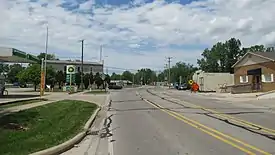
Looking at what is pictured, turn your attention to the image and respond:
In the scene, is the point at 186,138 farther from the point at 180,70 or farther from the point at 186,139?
the point at 180,70

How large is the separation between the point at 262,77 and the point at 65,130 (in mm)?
38194

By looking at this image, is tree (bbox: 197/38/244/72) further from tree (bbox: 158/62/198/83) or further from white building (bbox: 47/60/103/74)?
white building (bbox: 47/60/103/74)

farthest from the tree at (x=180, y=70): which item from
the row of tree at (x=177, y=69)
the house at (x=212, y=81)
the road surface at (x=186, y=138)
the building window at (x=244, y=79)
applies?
the road surface at (x=186, y=138)

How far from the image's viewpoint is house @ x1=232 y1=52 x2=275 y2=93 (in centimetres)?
4362

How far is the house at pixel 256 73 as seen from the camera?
43.6 metres

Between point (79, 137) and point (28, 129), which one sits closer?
point (79, 137)

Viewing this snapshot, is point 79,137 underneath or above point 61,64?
underneath

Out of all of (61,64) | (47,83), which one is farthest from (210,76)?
(61,64)

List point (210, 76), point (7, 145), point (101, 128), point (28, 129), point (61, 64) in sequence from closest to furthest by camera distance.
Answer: point (7, 145), point (28, 129), point (101, 128), point (210, 76), point (61, 64)

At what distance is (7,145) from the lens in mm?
8922

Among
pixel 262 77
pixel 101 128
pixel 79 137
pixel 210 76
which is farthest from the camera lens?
pixel 210 76

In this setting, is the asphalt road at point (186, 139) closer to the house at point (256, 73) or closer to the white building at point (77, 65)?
the house at point (256, 73)

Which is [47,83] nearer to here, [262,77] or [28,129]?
[262,77]

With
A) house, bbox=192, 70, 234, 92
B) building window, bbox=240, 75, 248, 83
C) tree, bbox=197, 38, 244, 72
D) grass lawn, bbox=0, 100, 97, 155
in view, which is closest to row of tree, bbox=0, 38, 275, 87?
tree, bbox=197, 38, 244, 72
